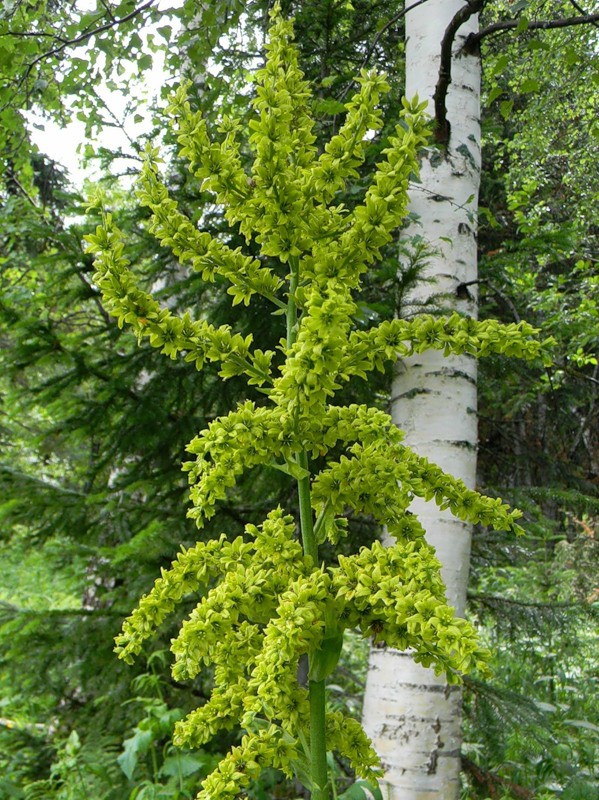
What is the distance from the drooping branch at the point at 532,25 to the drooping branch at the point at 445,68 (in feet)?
0.46

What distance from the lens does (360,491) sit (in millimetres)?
1330

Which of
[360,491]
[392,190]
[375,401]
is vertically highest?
[375,401]

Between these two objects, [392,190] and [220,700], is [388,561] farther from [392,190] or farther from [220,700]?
[392,190]

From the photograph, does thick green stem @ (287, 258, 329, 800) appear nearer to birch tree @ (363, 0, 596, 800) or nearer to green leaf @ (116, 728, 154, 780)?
birch tree @ (363, 0, 596, 800)

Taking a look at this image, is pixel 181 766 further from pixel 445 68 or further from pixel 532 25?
pixel 532 25

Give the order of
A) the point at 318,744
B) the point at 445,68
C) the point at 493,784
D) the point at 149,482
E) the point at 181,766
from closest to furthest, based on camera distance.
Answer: the point at 318,744
the point at 181,766
the point at 445,68
the point at 493,784
the point at 149,482

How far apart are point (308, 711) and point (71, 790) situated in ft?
6.96

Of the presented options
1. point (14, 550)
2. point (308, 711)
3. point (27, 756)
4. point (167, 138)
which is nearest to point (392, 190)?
point (308, 711)

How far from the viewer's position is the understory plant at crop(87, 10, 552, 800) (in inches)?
44.6

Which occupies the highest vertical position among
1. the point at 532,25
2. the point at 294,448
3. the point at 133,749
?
the point at 532,25

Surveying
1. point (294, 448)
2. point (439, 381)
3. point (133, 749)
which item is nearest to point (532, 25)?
point (439, 381)

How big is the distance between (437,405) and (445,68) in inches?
43.1

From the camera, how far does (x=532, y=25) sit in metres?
2.49

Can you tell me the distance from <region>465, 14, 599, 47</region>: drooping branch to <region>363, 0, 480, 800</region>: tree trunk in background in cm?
5
